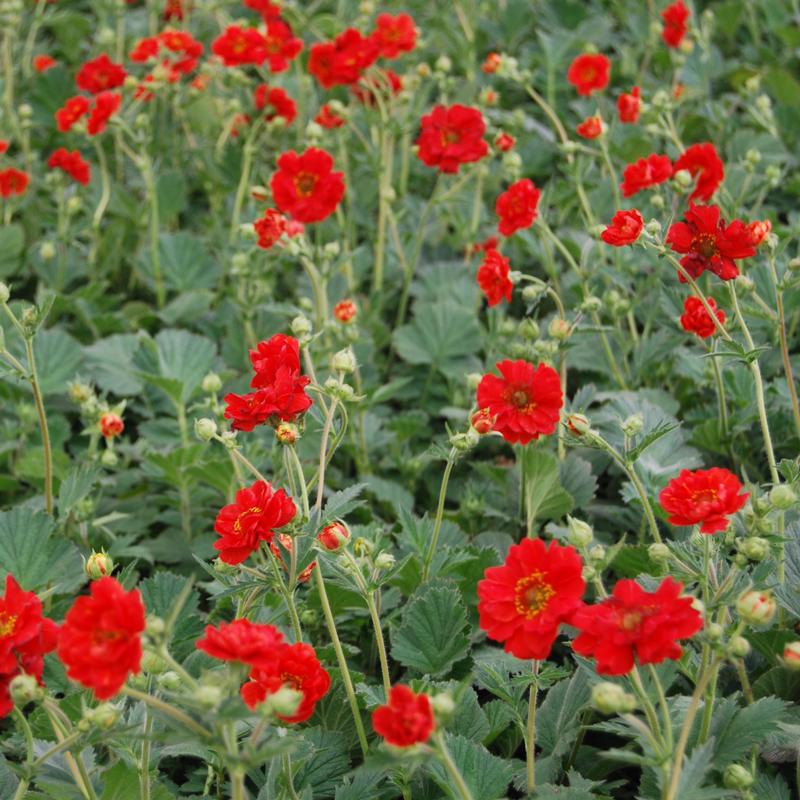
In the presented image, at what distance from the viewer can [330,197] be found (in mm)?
2457

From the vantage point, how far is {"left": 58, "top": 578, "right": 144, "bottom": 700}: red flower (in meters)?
1.07

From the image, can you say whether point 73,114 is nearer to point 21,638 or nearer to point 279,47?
point 279,47

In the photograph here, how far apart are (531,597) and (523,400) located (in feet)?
1.53

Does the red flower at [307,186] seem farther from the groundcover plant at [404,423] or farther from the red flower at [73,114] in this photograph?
the red flower at [73,114]

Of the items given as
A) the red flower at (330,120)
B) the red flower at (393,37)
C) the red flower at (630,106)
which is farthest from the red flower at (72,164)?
the red flower at (630,106)

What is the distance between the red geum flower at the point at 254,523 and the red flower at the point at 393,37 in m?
1.75

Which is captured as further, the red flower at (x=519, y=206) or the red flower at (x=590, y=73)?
the red flower at (x=590, y=73)

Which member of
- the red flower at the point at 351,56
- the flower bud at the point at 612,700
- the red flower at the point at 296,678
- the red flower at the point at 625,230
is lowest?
the red flower at the point at 296,678

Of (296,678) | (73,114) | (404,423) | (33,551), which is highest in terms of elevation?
(73,114)

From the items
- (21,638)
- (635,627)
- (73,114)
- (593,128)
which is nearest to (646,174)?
(593,128)

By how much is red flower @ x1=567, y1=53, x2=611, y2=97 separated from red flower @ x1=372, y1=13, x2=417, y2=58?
497mm

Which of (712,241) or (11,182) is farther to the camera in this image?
(11,182)

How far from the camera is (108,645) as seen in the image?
3.56 feet

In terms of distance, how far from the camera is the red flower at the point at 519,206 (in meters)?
2.19
